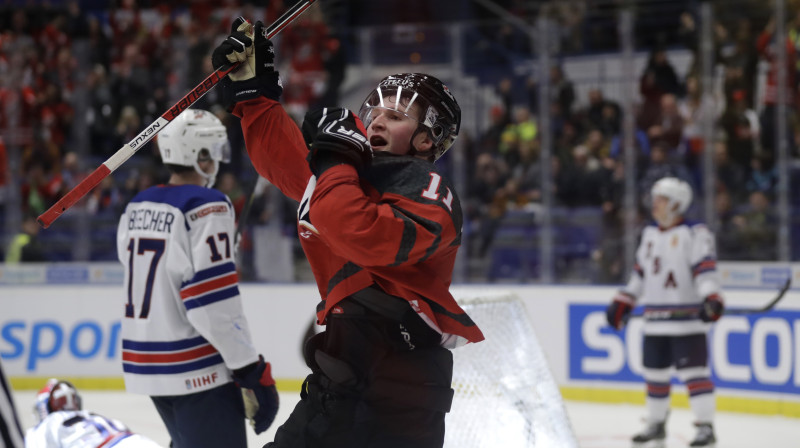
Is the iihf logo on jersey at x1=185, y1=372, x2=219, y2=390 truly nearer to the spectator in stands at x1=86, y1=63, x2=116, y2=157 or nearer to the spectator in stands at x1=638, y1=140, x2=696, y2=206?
the spectator in stands at x1=638, y1=140, x2=696, y2=206

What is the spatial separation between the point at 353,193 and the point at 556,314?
514 centimetres

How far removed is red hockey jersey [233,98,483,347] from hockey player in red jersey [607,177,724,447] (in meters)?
3.66

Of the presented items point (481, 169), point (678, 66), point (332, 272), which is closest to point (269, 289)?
point (481, 169)

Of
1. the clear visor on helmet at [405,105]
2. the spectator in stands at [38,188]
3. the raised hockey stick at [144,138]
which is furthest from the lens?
the spectator in stands at [38,188]

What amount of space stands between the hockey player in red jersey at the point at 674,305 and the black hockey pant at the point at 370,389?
144 inches

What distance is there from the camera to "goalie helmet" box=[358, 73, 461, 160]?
1708 mm

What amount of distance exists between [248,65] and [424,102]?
1.16ft

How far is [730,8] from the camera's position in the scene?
6.66 metres

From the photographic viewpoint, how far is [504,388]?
9.08 feet

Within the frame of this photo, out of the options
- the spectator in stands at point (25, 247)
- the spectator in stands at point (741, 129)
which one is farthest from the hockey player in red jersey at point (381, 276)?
the spectator in stands at point (25, 247)

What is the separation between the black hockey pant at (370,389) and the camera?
5.18 feet

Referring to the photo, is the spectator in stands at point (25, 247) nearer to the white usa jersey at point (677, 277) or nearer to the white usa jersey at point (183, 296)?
the white usa jersey at point (677, 277)

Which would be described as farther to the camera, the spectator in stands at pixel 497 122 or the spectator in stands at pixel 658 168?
the spectator in stands at pixel 497 122

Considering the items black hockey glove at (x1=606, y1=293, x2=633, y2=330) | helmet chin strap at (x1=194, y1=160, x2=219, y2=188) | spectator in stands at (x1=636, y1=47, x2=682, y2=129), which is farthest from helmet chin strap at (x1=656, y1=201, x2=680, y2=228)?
helmet chin strap at (x1=194, y1=160, x2=219, y2=188)
